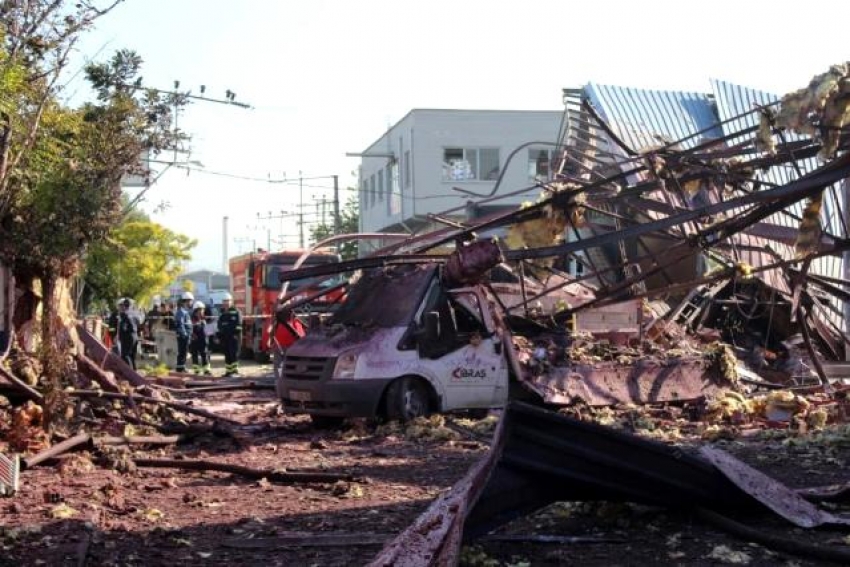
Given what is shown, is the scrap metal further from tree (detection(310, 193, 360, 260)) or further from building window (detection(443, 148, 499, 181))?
tree (detection(310, 193, 360, 260))

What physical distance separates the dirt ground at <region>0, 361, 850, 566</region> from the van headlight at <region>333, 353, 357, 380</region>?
3.30ft

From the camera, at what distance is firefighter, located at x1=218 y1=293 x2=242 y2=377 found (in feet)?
79.9

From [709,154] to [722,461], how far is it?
4.30 metres

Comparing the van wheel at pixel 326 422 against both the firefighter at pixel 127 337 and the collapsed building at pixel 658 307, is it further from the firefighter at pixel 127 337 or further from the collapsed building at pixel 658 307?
the firefighter at pixel 127 337

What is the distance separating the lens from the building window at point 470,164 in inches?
1763

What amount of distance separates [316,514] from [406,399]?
4908 millimetres

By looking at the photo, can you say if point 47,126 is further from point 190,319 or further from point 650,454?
point 190,319

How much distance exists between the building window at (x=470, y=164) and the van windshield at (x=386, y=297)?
100 feet

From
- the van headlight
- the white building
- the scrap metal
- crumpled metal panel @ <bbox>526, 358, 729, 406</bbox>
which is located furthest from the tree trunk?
the white building

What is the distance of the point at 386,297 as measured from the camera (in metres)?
13.9

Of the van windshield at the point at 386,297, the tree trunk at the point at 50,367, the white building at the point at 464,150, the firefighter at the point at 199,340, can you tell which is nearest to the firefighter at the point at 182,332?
the firefighter at the point at 199,340

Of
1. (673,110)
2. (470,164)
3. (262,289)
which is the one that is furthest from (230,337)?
(470,164)

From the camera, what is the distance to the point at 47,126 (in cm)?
1233

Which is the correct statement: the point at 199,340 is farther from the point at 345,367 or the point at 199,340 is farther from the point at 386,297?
the point at 345,367
